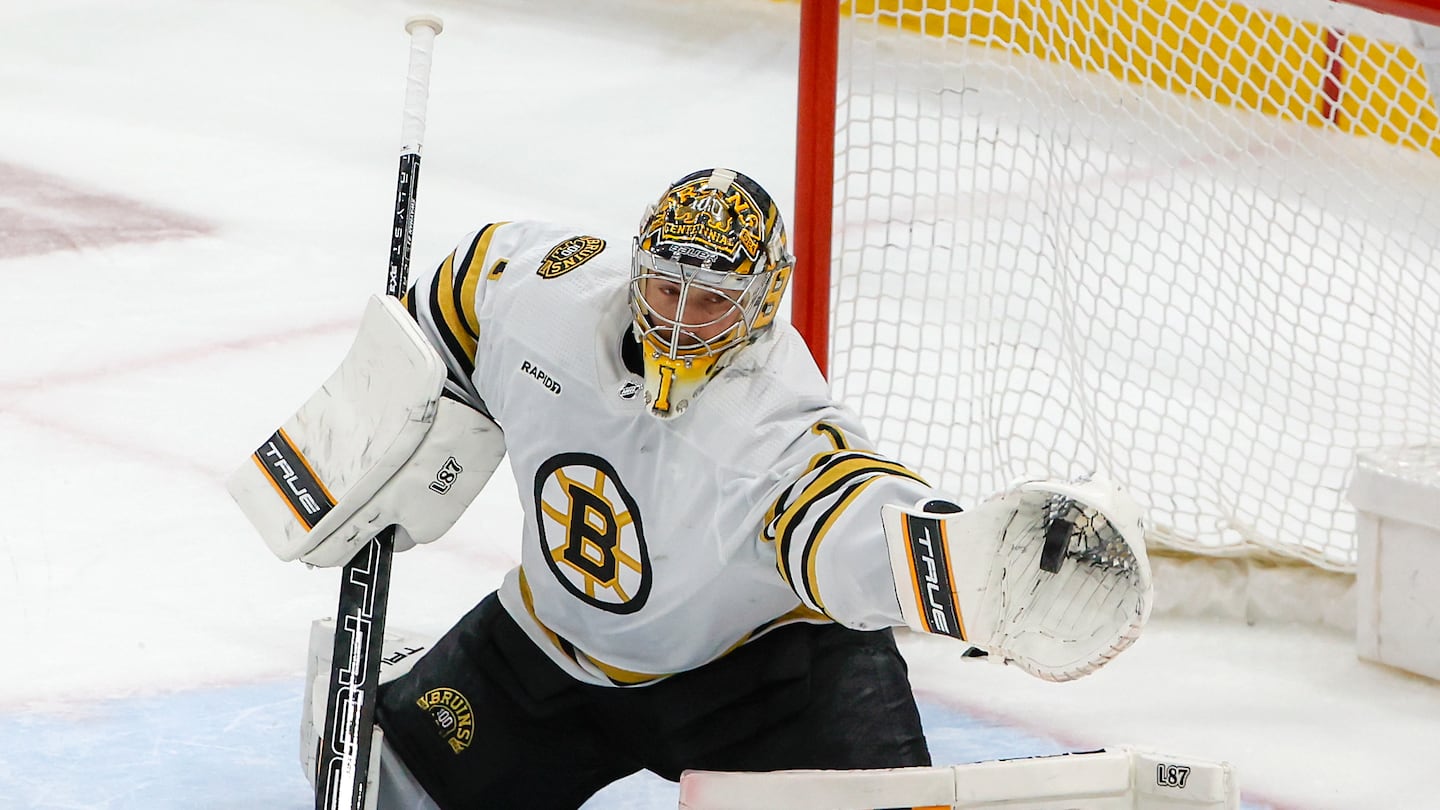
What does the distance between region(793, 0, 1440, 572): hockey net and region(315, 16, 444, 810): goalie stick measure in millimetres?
948

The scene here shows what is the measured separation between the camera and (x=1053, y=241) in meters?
3.86

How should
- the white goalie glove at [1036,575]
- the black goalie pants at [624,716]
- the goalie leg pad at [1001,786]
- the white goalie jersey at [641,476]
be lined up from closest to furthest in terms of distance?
1. the white goalie glove at [1036,575]
2. the white goalie jersey at [641,476]
3. the goalie leg pad at [1001,786]
4. the black goalie pants at [624,716]

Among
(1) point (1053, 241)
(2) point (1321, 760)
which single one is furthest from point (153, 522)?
(2) point (1321, 760)

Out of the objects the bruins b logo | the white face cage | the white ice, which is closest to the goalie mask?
the white face cage

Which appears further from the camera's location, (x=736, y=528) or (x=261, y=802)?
(x=261, y=802)

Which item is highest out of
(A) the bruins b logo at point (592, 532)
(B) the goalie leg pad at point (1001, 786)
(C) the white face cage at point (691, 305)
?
(C) the white face cage at point (691, 305)

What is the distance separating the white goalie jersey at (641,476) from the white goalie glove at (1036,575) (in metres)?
0.12

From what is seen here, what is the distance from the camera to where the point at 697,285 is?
2.27 m

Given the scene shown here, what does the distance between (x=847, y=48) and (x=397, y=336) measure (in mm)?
1295

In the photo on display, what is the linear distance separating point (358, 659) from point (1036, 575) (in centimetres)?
101

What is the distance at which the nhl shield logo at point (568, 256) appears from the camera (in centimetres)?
251

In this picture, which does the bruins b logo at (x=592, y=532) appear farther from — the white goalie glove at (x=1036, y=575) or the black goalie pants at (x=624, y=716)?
the white goalie glove at (x=1036, y=575)

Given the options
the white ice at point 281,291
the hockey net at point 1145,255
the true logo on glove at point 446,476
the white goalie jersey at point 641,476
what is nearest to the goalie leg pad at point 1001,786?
the white goalie jersey at point 641,476

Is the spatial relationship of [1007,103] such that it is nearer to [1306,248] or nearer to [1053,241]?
[1053,241]
